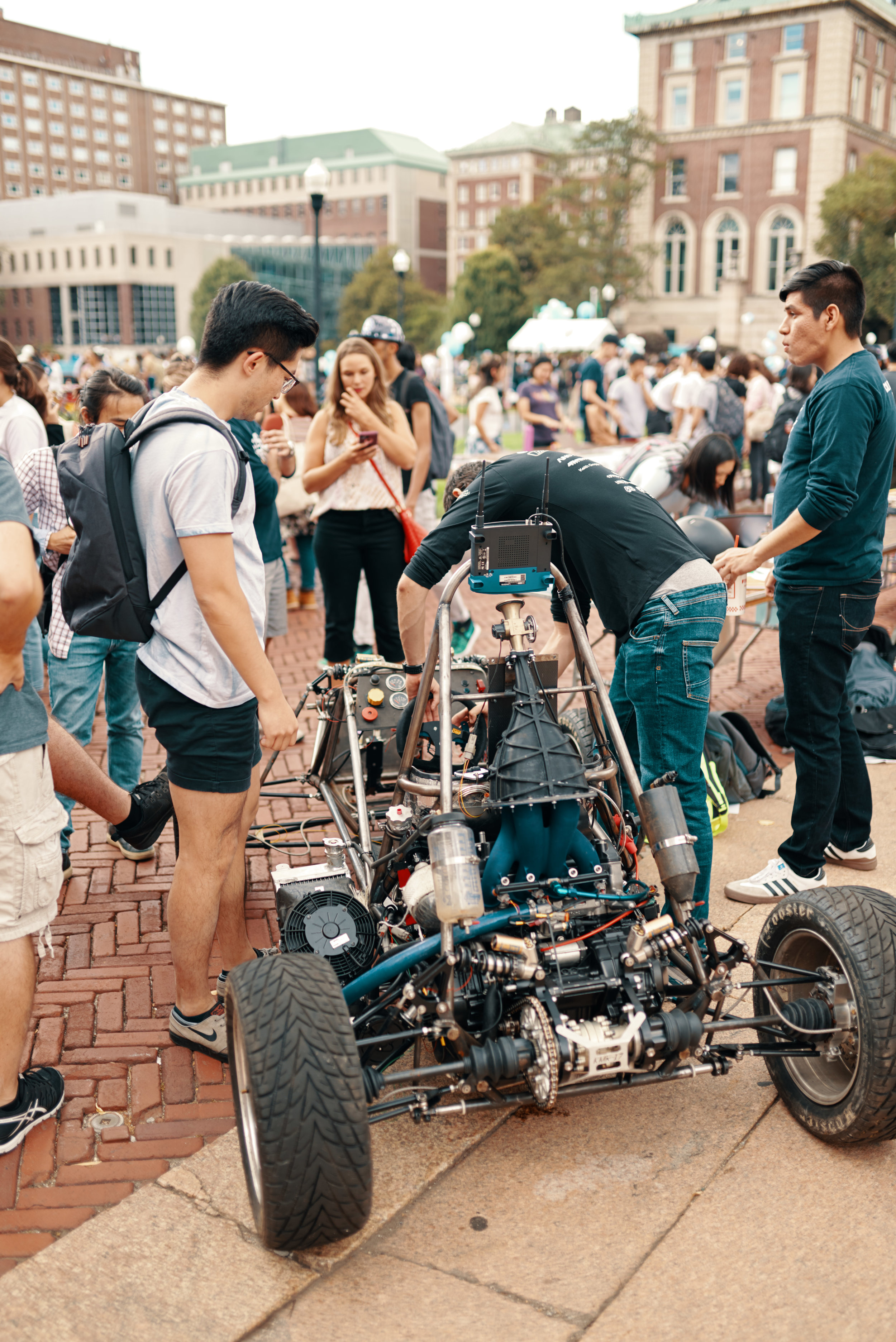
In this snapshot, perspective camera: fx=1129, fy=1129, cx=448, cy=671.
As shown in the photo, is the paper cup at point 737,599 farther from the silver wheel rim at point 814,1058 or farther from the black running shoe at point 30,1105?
the black running shoe at point 30,1105

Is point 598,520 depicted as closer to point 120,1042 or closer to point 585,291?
point 120,1042

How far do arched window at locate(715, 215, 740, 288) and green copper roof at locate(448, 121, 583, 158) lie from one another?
1281 inches

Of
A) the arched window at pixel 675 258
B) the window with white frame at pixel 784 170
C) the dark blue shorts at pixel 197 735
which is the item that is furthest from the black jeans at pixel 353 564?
the window with white frame at pixel 784 170

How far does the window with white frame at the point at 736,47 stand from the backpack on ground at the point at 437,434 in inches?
2933

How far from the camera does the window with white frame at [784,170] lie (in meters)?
68.9

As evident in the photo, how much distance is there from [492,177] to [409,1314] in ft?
357

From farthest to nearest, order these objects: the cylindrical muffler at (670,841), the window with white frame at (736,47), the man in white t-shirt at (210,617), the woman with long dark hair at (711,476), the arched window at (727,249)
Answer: the window with white frame at (736,47), the arched window at (727,249), the woman with long dark hair at (711,476), the man in white t-shirt at (210,617), the cylindrical muffler at (670,841)

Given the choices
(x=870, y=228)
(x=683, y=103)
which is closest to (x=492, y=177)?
(x=683, y=103)

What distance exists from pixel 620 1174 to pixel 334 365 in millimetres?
4267

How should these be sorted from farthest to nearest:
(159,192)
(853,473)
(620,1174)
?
(159,192) < (853,473) < (620,1174)

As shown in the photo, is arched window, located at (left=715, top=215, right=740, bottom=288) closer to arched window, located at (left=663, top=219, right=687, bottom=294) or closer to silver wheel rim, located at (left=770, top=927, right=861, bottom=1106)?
arched window, located at (left=663, top=219, right=687, bottom=294)

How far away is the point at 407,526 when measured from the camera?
5516 mm

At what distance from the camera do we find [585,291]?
216ft

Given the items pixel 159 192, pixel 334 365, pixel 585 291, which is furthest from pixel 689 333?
pixel 159 192
